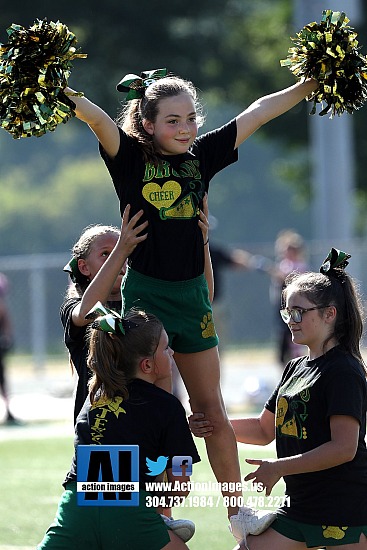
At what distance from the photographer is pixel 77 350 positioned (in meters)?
4.59

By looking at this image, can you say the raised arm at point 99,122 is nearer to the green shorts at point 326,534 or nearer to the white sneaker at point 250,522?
the white sneaker at point 250,522

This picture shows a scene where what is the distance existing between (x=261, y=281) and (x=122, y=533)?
1821cm

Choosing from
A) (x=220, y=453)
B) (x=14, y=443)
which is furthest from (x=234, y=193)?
(x=220, y=453)

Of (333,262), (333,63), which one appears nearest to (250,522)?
(333,262)

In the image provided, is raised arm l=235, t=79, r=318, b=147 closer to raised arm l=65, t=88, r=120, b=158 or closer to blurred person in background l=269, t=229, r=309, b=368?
raised arm l=65, t=88, r=120, b=158

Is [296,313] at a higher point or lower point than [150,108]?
lower

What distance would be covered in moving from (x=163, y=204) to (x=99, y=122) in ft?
1.31

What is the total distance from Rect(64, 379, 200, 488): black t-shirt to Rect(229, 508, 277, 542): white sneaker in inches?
17.4

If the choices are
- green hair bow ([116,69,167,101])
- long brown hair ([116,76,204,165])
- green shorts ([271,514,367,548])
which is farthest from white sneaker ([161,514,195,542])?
green hair bow ([116,69,167,101])

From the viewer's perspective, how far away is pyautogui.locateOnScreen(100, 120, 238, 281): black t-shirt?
4.45m

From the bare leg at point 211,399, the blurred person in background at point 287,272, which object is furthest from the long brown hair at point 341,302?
the blurred person in background at point 287,272

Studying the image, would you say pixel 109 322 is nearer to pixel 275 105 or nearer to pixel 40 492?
pixel 275 105

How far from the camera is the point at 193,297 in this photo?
454cm

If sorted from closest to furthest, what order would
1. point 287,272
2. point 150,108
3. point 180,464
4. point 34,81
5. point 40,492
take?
point 180,464 → point 34,81 → point 150,108 → point 40,492 → point 287,272
